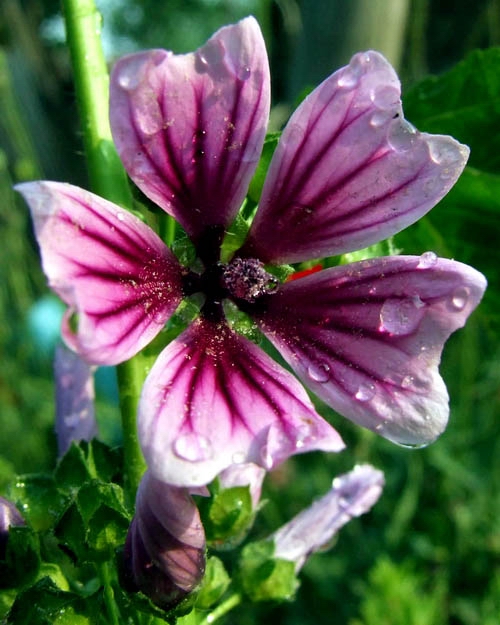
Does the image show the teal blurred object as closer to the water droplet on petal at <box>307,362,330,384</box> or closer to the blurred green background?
the blurred green background

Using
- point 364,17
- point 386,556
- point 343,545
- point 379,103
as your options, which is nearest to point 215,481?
point 379,103

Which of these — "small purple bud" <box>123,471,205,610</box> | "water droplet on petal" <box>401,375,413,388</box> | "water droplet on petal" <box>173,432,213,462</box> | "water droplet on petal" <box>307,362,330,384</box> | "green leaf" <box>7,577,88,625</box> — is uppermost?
A: "water droplet on petal" <box>173,432,213,462</box>

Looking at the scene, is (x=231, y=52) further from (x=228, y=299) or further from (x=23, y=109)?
(x=23, y=109)

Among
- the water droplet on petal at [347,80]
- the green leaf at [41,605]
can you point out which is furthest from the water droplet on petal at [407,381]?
the green leaf at [41,605]

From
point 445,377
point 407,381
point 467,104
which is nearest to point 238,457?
point 407,381

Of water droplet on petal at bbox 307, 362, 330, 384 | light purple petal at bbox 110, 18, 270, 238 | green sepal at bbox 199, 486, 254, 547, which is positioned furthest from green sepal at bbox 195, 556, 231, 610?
light purple petal at bbox 110, 18, 270, 238
